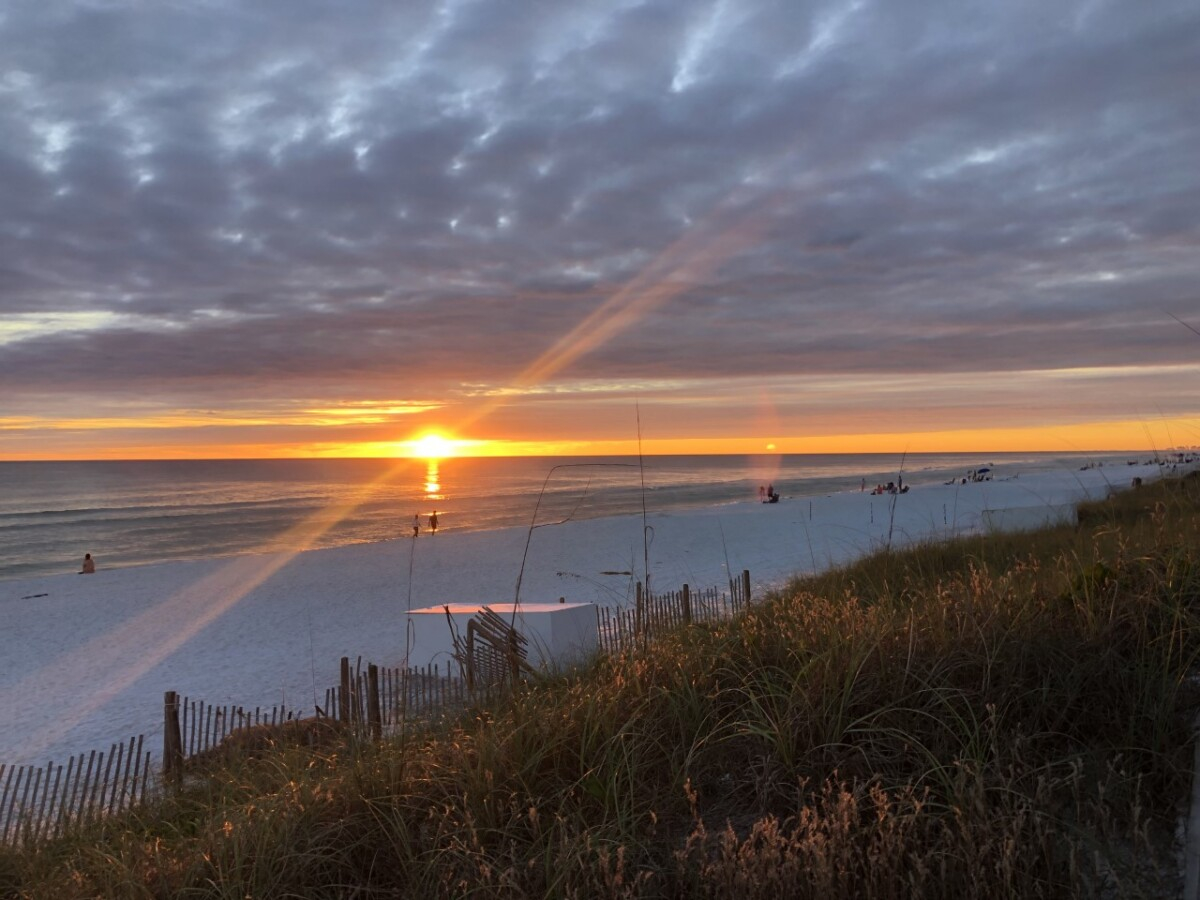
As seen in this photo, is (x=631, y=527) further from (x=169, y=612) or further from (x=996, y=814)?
(x=996, y=814)

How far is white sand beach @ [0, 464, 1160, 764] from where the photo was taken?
14031mm

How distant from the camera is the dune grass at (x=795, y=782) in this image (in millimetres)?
2105

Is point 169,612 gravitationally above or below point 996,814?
below

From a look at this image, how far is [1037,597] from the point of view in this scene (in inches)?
149

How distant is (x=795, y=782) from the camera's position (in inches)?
107

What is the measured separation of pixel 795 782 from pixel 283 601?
24514mm

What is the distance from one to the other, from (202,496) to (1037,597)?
84393mm

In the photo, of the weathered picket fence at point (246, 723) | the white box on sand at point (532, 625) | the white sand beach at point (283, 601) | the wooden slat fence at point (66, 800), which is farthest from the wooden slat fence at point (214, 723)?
the white box on sand at point (532, 625)

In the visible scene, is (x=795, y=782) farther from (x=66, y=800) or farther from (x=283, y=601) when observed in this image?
(x=283, y=601)

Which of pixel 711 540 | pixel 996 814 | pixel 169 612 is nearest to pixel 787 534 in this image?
pixel 711 540

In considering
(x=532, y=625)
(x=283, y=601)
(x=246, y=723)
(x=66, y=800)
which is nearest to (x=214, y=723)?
(x=66, y=800)

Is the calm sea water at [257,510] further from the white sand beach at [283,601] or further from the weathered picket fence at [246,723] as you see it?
the weathered picket fence at [246,723]

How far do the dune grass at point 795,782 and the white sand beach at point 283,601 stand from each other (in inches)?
116

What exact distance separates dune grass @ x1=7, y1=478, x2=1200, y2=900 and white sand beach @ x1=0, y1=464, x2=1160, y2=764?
296 centimetres
